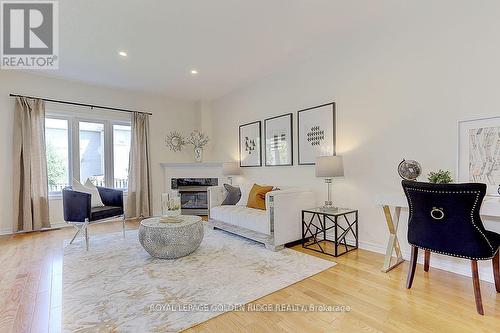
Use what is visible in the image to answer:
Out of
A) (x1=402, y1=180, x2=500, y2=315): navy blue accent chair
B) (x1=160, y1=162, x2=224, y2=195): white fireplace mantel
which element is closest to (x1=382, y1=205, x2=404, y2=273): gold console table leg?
(x1=402, y1=180, x2=500, y2=315): navy blue accent chair

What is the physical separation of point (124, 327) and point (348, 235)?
2.67 m

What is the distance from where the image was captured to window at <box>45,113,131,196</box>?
4.60m

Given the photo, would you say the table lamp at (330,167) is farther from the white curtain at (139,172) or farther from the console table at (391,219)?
the white curtain at (139,172)

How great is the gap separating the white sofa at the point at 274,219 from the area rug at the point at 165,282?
159 mm

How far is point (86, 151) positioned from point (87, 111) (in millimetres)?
751

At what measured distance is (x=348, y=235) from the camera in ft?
10.9

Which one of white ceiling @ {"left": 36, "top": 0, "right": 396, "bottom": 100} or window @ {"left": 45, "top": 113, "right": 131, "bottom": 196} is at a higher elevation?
white ceiling @ {"left": 36, "top": 0, "right": 396, "bottom": 100}

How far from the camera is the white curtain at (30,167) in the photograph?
162 inches

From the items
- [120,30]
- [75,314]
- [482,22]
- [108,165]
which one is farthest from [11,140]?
[482,22]

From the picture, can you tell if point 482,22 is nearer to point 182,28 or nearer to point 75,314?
point 182,28

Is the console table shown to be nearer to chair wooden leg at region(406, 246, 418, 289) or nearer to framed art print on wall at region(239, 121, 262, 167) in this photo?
chair wooden leg at region(406, 246, 418, 289)

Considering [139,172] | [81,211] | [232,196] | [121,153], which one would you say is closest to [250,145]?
[232,196]

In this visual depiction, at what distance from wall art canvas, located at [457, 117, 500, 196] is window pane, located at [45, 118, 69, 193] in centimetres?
579

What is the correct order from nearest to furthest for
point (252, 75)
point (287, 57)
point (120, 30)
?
point (120, 30), point (287, 57), point (252, 75)
